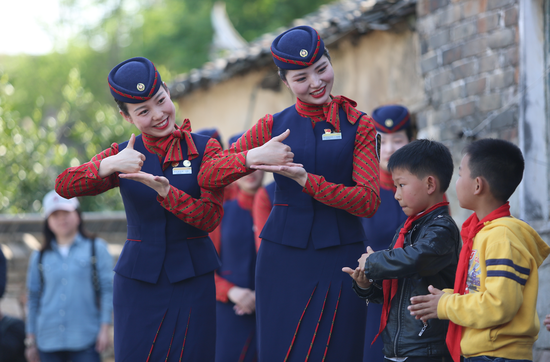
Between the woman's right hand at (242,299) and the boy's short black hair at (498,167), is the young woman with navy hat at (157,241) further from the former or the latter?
the woman's right hand at (242,299)

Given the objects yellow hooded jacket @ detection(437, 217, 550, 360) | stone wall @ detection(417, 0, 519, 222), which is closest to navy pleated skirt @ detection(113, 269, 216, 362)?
yellow hooded jacket @ detection(437, 217, 550, 360)

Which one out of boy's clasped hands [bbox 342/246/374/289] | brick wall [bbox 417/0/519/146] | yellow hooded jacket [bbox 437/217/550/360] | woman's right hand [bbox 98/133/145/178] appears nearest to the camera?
yellow hooded jacket [bbox 437/217/550/360]

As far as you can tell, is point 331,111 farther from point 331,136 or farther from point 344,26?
point 344,26

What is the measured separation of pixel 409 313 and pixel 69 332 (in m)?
3.28

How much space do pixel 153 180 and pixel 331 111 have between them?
→ 2.86 feet

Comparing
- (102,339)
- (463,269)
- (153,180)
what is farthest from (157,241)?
(102,339)

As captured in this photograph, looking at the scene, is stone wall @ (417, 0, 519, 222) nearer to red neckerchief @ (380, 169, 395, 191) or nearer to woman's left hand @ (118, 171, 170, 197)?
red neckerchief @ (380, 169, 395, 191)

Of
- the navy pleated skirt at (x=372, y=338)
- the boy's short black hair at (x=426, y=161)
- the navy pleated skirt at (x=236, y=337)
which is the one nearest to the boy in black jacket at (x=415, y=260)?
the boy's short black hair at (x=426, y=161)

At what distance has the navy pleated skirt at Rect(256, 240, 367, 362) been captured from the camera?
2.97 metres

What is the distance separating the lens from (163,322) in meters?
3.05

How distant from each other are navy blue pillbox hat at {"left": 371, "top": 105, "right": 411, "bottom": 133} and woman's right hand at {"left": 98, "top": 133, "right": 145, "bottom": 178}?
184 centimetres

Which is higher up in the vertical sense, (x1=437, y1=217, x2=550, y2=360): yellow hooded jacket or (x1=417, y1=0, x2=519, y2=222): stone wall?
(x1=417, y1=0, x2=519, y2=222): stone wall

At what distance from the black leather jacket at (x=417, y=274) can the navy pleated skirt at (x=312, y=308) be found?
117 millimetres

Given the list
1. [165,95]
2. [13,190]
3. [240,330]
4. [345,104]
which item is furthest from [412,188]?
[13,190]
